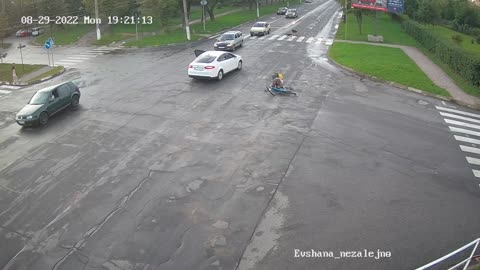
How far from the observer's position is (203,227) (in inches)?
394

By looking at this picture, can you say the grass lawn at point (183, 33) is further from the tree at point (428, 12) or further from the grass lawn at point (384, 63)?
the tree at point (428, 12)

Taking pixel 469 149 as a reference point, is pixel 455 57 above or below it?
above

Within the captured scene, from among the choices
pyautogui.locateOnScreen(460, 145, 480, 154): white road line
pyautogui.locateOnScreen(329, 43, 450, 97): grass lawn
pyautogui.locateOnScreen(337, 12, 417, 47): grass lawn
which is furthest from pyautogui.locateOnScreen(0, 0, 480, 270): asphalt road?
pyautogui.locateOnScreen(337, 12, 417, 47): grass lawn

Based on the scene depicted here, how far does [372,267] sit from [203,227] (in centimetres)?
402

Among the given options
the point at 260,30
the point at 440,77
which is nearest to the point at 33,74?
the point at 260,30

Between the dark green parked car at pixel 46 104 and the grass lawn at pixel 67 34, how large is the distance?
32.6 m

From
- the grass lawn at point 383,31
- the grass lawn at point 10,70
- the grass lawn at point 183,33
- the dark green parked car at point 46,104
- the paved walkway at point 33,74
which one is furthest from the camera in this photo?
the grass lawn at point 183,33

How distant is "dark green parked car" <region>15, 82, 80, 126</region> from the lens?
17469 mm

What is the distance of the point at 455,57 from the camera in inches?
1034

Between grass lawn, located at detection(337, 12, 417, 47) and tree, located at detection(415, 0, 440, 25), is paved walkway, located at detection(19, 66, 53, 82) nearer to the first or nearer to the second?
grass lawn, located at detection(337, 12, 417, 47)

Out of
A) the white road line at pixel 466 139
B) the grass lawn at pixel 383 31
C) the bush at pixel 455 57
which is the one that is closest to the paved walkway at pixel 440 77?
the bush at pixel 455 57

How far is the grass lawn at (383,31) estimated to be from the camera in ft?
134
